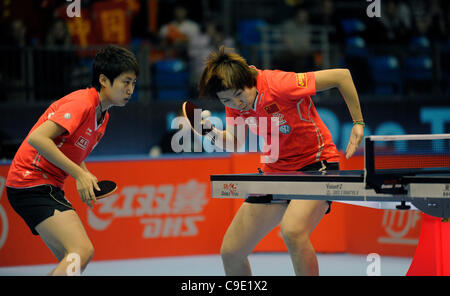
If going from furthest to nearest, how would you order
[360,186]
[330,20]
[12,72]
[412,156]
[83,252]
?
[330,20], [12,72], [412,156], [83,252], [360,186]

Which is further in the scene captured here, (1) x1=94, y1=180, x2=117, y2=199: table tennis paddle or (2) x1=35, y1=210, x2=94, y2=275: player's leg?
(1) x1=94, y1=180, x2=117, y2=199: table tennis paddle

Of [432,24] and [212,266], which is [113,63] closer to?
[212,266]

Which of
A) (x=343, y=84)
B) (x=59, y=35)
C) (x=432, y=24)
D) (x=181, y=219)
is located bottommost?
(x=181, y=219)

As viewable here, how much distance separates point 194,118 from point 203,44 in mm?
6053

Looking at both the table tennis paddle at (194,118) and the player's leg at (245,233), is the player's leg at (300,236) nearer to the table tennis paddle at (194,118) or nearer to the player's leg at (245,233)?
the player's leg at (245,233)

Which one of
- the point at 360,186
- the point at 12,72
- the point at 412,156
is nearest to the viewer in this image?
the point at 360,186

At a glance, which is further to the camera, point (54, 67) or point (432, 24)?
point (432, 24)

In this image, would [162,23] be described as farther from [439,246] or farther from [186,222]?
[439,246]

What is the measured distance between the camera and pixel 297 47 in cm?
1020

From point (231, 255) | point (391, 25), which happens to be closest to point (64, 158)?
point (231, 255)

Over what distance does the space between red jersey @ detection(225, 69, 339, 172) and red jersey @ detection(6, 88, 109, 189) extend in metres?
0.94

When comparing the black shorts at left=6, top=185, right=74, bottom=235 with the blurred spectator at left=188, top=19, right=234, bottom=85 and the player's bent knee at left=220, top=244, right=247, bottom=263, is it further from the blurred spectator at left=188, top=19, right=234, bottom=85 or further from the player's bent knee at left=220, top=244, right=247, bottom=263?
the blurred spectator at left=188, top=19, right=234, bottom=85

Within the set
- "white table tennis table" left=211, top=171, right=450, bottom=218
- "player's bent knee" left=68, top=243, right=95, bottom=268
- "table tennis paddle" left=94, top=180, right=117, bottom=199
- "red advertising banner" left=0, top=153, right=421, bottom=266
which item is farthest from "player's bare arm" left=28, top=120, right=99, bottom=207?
"red advertising banner" left=0, top=153, right=421, bottom=266

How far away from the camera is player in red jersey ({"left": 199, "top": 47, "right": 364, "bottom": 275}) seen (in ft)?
12.3
